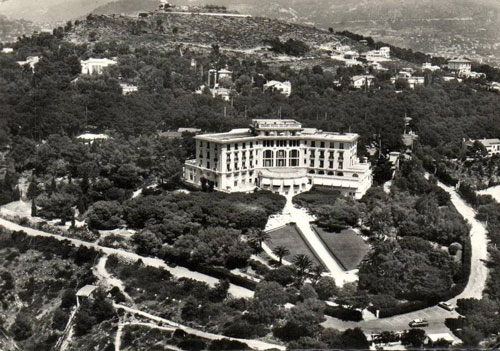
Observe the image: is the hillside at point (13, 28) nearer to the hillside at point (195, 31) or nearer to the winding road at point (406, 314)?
the hillside at point (195, 31)

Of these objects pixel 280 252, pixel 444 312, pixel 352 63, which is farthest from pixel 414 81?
pixel 444 312

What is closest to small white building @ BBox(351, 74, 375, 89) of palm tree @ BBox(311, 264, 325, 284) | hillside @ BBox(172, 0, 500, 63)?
hillside @ BBox(172, 0, 500, 63)

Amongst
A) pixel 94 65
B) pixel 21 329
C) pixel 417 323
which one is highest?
pixel 94 65

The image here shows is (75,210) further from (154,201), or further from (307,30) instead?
(307,30)

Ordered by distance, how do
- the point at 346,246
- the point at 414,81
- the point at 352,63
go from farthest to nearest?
the point at 352,63
the point at 414,81
the point at 346,246

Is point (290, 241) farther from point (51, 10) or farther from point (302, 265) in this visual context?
point (51, 10)
